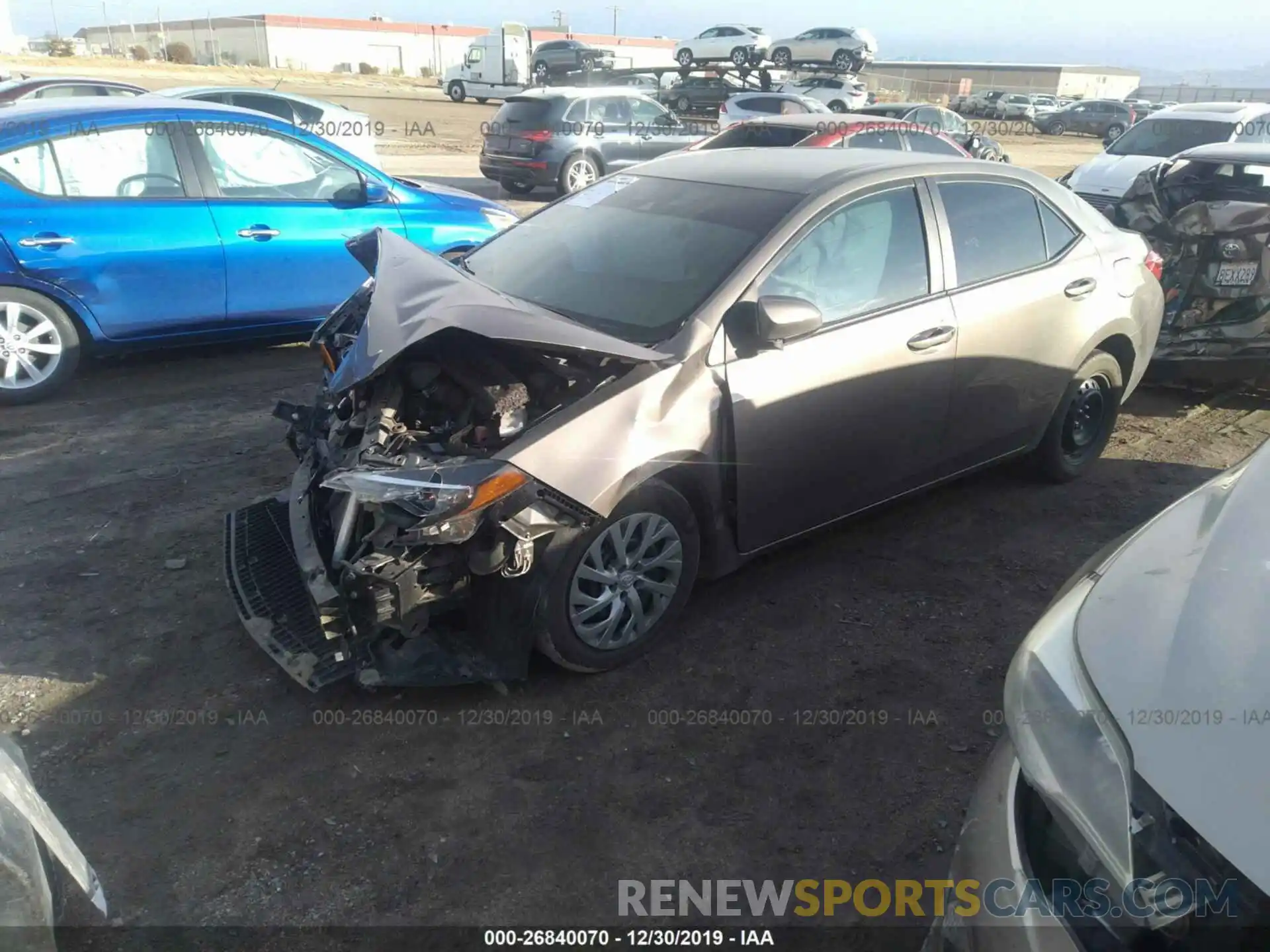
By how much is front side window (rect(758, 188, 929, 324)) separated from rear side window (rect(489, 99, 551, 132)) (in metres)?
11.6

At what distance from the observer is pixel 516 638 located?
3199 mm

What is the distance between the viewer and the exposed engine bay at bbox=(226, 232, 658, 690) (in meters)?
2.99

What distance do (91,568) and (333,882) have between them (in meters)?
2.15

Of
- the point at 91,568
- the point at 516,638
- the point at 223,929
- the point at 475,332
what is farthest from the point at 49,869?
the point at 91,568

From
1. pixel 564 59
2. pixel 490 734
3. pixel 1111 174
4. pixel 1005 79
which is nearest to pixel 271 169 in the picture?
pixel 490 734

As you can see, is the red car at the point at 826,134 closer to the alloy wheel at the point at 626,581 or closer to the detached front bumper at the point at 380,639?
the alloy wheel at the point at 626,581

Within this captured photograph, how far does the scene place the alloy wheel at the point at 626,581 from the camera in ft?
10.9

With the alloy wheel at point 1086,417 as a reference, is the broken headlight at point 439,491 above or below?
above

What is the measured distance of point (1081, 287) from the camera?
15.6 ft

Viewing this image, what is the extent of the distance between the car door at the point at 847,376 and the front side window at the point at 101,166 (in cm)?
434

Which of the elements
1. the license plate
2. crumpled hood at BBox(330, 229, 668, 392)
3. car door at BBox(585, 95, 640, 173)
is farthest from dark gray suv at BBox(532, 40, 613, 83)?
crumpled hood at BBox(330, 229, 668, 392)

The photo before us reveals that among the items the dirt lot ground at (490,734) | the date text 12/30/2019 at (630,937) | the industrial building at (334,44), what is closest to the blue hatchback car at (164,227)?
the dirt lot ground at (490,734)

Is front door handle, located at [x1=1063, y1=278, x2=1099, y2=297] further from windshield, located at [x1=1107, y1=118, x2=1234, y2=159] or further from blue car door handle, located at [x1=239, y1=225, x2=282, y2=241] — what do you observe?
windshield, located at [x1=1107, y1=118, x2=1234, y2=159]

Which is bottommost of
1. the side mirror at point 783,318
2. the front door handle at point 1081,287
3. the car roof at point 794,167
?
the front door handle at point 1081,287
